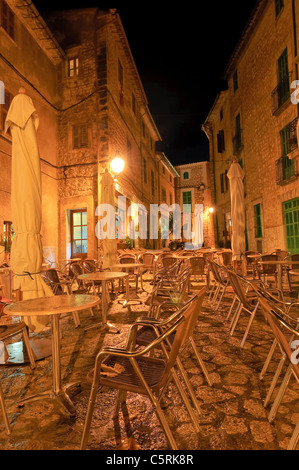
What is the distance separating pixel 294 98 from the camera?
31.4ft

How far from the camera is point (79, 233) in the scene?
11547 millimetres

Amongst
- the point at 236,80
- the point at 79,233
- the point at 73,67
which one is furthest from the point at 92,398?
the point at 236,80

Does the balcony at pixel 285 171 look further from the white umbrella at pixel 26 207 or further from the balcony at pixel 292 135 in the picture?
the white umbrella at pixel 26 207

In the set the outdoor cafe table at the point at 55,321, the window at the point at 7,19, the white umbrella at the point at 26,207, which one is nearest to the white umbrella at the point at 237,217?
the white umbrella at the point at 26,207


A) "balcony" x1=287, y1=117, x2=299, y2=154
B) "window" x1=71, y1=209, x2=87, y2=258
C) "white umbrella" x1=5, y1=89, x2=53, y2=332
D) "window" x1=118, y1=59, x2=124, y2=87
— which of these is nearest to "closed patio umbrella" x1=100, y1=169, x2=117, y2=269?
"white umbrella" x1=5, y1=89, x2=53, y2=332

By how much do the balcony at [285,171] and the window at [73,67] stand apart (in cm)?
914

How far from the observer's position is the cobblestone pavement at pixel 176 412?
1735 mm

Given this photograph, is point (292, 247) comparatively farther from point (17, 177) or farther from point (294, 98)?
point (17, 177)

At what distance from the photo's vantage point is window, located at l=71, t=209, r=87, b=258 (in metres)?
11.5

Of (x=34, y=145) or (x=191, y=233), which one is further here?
(x=191, y=233)

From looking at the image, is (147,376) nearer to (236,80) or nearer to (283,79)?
(283,79)

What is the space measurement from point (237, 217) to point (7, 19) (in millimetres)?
9551
